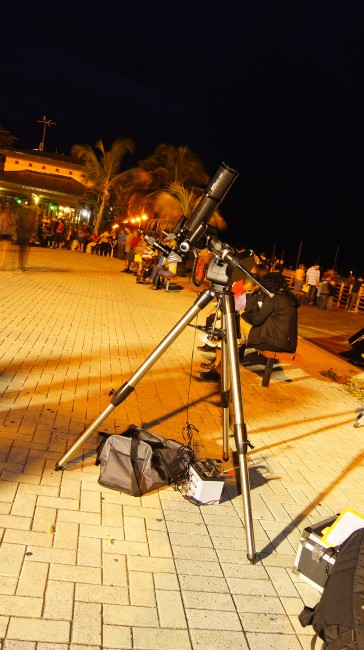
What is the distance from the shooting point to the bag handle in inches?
157

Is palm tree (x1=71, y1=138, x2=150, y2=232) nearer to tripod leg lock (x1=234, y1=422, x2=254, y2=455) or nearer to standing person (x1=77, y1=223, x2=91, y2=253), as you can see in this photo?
standing person (x1=77, y1=223, x2=91, y2=253)

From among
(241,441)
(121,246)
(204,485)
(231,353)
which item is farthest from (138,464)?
(121,246)

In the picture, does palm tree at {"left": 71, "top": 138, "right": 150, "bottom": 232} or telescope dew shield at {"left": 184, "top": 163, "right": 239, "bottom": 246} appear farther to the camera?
palm tree at {"left": 71, "top": 138, "right": 150, "bottom": 232}

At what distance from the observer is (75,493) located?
3.89 meters

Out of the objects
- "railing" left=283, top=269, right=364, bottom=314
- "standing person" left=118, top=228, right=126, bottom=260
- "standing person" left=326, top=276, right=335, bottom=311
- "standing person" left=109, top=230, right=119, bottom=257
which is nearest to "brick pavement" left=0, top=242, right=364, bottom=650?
"standing person" left=326, top=276, right=335, bottom=311

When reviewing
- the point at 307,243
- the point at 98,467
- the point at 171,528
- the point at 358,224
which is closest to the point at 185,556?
the point at 171,528

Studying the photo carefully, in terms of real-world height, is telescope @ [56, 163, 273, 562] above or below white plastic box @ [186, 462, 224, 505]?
above

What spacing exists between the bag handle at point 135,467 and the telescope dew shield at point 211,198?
63.1 inches

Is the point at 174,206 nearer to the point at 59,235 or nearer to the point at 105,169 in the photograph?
the point at 59,235

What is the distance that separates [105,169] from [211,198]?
119 feet

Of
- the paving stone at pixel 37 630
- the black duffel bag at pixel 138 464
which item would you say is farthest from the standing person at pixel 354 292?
the paving stone at pixel 37 630

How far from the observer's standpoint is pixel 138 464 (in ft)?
13.4

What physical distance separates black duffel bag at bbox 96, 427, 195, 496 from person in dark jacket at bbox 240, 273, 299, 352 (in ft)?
12.2

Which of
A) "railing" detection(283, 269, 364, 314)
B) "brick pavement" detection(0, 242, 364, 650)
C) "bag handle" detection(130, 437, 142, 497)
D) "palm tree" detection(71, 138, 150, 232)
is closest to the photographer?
"brick pavement" detection(0, 242, 364, 650)
